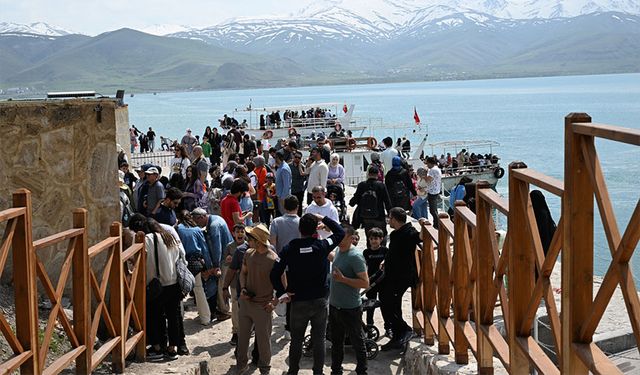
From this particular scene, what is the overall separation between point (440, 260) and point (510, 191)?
2.98 m

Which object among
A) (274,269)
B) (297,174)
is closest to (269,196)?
(297,174)

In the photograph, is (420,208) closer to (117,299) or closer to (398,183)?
(398,183)

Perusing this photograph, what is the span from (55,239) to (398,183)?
8.98 meters

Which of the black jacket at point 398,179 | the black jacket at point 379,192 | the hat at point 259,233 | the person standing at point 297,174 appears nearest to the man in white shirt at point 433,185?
the black jacket at point 398,179

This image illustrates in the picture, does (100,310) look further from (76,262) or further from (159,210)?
(159,210)

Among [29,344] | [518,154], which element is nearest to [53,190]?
[29,344]

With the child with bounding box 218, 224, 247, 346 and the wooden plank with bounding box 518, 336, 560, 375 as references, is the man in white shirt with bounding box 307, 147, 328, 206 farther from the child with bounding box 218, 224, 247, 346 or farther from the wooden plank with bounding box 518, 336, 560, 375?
the wooden plank with bounding box 518, 336, 560, 375

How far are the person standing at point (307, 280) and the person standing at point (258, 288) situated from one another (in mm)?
199

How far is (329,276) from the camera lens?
8.50 m

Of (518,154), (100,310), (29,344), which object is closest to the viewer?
(29,344)

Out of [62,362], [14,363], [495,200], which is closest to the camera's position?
[14,363]

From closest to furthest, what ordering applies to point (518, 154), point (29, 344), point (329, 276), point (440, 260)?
point (29, 344) → point (440, 260) → point (329, 276) → point (518, 154)

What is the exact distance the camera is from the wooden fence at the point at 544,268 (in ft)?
12.1

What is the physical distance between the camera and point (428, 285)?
867cm
